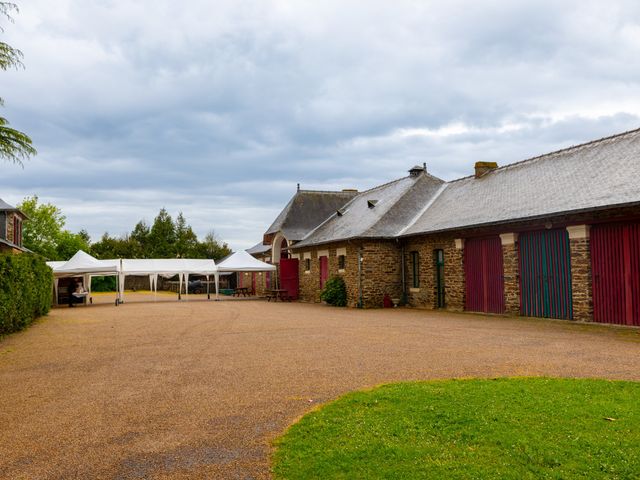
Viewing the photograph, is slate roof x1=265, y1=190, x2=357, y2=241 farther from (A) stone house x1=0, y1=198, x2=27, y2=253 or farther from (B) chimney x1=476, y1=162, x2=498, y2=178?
(A) stone house x1=0, y1=198, x2=27, y2=253

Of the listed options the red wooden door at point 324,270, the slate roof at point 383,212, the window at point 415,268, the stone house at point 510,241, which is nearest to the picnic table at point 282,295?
the stone house at point 510,241

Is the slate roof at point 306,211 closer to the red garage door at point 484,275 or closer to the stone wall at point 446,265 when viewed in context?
the stone wall at point 446,265

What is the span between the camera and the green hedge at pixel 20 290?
1145 centimetres

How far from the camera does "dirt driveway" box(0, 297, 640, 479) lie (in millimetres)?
4250

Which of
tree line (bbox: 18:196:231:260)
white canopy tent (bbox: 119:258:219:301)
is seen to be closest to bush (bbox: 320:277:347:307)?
white canopy tent (bbox: 119:258:219:301)

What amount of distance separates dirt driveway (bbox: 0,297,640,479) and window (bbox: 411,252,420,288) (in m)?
5.86

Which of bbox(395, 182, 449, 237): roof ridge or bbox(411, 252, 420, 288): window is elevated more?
bbox(395, 182, 449, 237): roof ridge

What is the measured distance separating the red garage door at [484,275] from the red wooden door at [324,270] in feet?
26.4

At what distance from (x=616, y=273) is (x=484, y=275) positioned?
14.6 feet

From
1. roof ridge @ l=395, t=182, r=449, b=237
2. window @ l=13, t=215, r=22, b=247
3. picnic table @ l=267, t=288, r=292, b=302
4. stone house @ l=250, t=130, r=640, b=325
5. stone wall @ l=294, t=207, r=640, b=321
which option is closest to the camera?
stone house @ l=250, t=130, r=640, b=325

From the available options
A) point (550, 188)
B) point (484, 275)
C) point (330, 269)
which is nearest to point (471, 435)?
point (550, 188)

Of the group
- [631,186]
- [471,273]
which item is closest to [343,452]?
[631,186]

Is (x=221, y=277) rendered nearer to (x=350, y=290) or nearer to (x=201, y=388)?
(x=350, y=290)

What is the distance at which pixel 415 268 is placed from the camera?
2012cm
